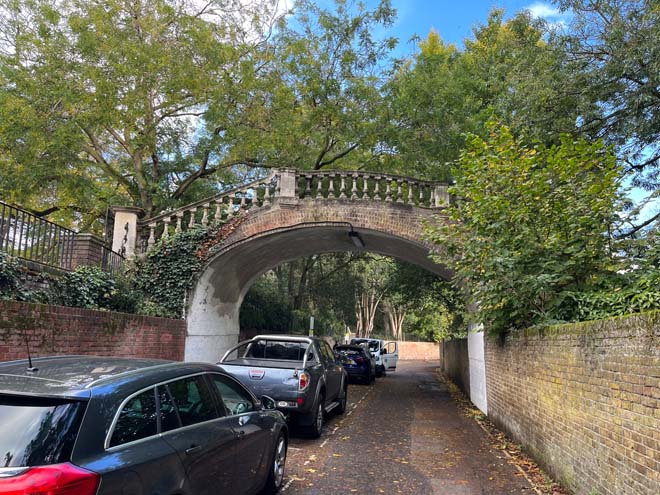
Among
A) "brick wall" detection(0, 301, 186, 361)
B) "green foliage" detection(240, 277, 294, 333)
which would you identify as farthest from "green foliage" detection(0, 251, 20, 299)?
"green foliage" detection(240, 277, 294, 333)

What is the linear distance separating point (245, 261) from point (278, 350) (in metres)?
6.16

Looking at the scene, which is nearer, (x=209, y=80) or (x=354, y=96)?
(x=209, y=80)

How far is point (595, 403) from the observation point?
16.0 feet

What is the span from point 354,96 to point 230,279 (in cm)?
714

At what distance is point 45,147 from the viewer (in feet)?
45.5

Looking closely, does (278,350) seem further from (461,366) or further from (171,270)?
(461,366)

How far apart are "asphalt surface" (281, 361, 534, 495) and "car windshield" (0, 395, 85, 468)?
335 centimetres

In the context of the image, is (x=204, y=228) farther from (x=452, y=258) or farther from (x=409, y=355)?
(x=409, y=355)

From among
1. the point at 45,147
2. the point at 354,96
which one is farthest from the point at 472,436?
the point at 45,147

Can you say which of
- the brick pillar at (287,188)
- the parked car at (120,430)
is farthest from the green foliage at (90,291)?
the parked car at (120,430)

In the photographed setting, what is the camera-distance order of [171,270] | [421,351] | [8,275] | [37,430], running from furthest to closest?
[421,351] → [171,270] → [8,275] → [37,430]

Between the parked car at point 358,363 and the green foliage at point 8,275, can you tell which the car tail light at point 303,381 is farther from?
the parked car at point 358,363

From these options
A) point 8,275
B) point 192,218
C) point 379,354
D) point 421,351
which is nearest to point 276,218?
point 192,218

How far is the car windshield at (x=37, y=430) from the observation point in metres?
2.58
